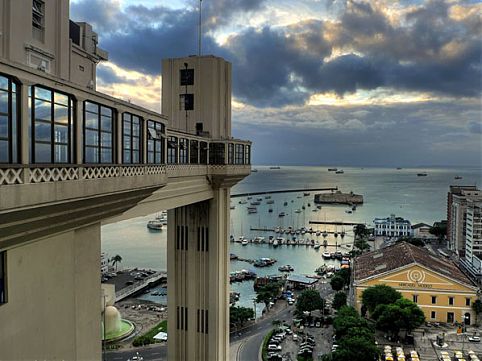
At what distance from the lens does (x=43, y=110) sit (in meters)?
3.88

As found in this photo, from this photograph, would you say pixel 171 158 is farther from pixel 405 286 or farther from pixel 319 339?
pixel 405 286

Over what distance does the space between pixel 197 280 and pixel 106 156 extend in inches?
298

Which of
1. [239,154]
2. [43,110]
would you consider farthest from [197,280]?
[43,110]

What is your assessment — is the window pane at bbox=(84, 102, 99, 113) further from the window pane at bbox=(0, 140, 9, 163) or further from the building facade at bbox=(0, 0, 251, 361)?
the window pane at bbox=(0, 140, 9, 163)

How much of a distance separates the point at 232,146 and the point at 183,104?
6.17 ft

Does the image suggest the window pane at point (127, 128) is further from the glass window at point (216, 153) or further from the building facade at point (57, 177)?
the glass window at point (216, 153)

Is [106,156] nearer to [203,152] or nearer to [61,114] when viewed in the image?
[61,114]

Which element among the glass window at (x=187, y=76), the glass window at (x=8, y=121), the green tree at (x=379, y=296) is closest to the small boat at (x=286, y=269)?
the green tree at (x=379, y=296)

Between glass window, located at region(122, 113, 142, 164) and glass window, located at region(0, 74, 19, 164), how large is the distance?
6.85 ft

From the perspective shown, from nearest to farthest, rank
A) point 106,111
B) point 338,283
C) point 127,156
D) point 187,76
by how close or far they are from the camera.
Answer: point 106,111 → point 127,156 → point 187,76 → point 338,283

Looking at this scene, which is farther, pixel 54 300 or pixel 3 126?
pixel 54 300

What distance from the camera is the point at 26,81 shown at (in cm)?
353

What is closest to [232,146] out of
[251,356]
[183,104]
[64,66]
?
[183,104]

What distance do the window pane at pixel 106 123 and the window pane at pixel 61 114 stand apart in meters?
0.79
